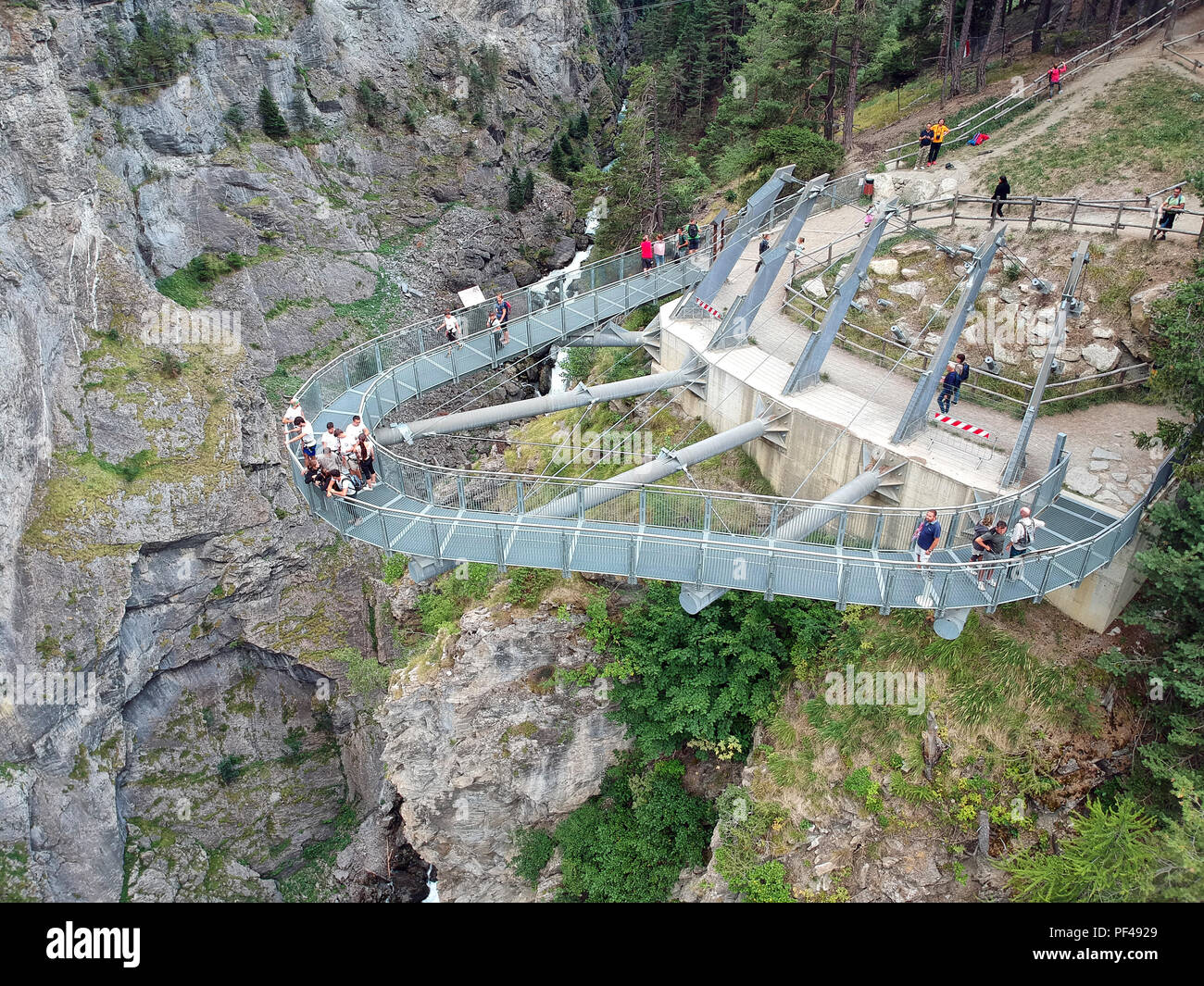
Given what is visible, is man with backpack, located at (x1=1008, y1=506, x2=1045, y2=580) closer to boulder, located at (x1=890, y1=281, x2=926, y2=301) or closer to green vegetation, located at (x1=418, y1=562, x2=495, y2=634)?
boulder, located at (x1=890, y1=281, x2=926, y2=301)

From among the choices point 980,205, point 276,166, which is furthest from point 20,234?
point 980,205

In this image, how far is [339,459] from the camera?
15.2 meters

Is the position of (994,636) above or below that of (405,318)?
above

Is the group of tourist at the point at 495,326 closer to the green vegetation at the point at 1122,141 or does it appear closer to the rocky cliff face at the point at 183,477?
the rocky cliff face at the point at 183,477

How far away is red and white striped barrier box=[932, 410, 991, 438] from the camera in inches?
670

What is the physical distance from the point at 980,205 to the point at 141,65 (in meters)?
35.1

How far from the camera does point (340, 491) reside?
1493 centimetres

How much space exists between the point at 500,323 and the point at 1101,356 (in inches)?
592

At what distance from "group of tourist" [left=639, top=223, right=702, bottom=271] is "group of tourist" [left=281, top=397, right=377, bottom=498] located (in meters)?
12.6

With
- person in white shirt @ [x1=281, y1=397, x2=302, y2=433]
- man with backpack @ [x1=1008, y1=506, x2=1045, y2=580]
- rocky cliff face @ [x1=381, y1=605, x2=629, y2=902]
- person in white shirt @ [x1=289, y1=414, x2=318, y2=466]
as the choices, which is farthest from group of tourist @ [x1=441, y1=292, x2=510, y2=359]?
man with backpack @ [x1=1008, y1=506, x2=1045, y2=580]

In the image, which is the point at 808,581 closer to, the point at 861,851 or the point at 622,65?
the point at 861,851

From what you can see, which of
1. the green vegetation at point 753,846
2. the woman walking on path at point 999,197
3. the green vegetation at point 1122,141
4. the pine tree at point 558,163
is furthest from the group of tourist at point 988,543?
the pine tree at point 558,163
